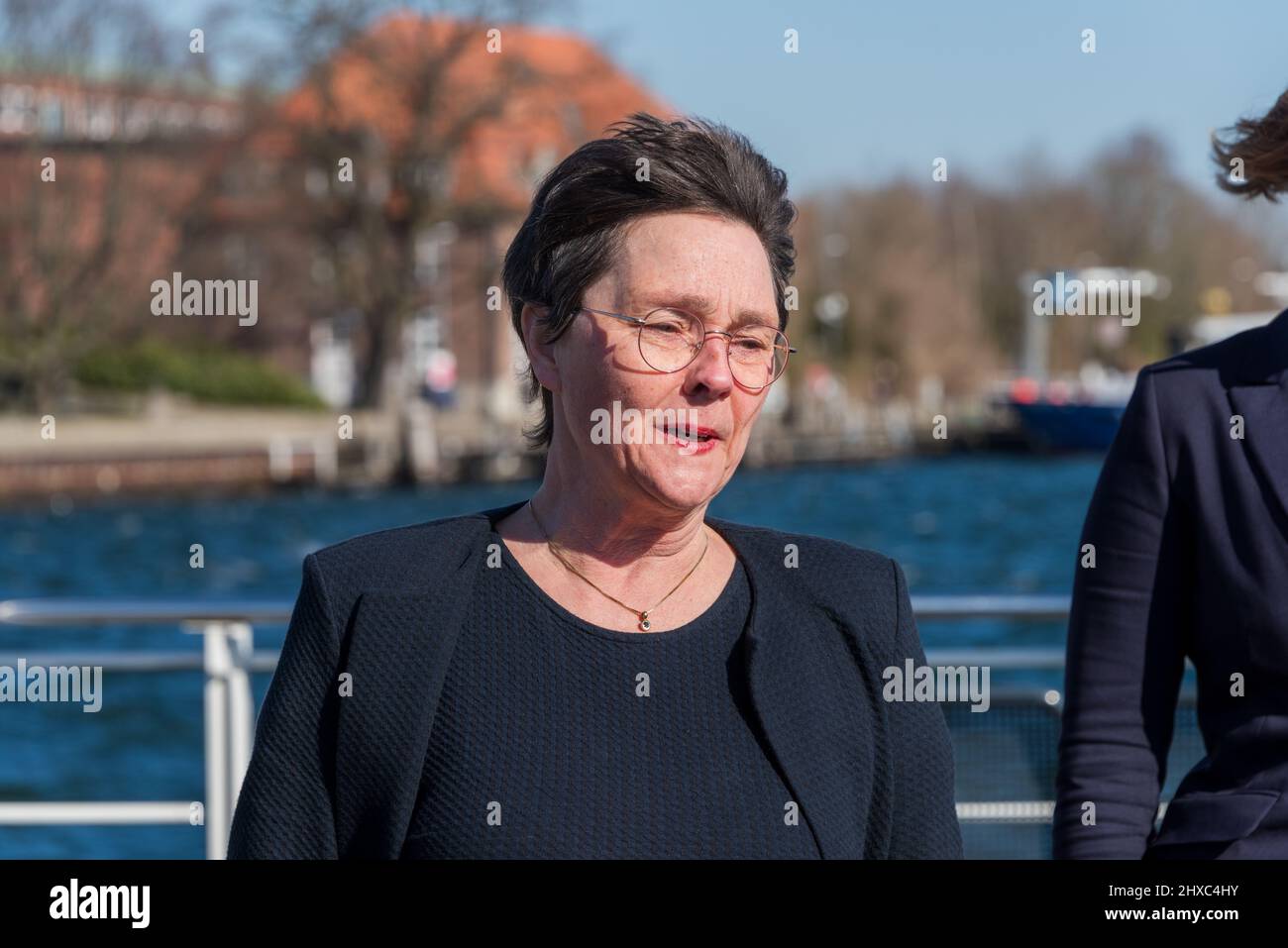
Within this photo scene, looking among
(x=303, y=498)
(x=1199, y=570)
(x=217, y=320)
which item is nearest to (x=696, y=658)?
(x=1199, y=570)

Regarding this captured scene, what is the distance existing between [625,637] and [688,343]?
1.18ft

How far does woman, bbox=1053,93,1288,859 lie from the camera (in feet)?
7.07

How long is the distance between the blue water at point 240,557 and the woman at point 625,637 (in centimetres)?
216

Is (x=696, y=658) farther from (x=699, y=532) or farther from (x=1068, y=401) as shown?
(x=1068, y=401)

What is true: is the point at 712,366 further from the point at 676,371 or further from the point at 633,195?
the point at 633,195

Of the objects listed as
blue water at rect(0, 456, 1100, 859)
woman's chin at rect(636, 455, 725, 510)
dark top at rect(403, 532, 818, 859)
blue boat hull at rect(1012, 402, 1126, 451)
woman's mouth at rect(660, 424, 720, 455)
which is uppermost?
woman's mouth at rect(660, 424, 720, 455)

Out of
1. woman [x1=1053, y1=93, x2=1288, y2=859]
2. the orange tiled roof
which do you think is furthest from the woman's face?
the orange tiled roof

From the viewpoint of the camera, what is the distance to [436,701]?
6.89ft

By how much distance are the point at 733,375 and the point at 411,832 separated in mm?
650

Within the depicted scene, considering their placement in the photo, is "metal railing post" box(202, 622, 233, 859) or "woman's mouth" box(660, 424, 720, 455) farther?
"metal railing post" box(202, 622, 233, 859)

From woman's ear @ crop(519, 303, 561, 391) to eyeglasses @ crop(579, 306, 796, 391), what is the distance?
0.09 meters

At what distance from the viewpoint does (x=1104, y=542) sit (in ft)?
7.44

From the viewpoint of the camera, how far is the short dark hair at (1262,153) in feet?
7.51

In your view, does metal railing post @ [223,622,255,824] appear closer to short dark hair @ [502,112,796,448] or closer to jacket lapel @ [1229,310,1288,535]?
Answer: short dark hair @ [502,112,796,448]
